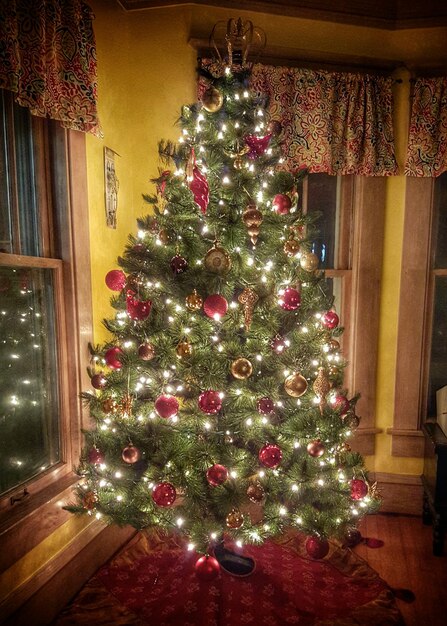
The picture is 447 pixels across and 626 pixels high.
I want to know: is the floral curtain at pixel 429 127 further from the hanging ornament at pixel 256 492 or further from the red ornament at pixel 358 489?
→ the hanging ornament at pixel 256 492

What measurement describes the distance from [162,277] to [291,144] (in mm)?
1116

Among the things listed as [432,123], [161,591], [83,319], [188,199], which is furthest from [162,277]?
[432,123]

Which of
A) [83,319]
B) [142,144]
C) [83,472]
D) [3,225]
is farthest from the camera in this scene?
[142,144]

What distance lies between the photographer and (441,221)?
7.48 feet

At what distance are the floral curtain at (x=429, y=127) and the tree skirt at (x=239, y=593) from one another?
2067 mm

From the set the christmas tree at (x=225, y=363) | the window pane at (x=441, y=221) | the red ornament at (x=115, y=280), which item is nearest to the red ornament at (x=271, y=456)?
the christmas tree at (x=225, y=363)

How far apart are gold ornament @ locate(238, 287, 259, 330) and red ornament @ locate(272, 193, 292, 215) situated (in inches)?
12.4

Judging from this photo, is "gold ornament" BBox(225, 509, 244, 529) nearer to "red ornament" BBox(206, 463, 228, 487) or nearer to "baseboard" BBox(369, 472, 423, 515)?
"red ornament" BBox(206, 463, 228, 487)

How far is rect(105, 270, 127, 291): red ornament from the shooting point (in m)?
1.61

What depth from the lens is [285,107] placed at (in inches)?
80.6

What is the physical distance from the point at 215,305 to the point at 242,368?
249 mm

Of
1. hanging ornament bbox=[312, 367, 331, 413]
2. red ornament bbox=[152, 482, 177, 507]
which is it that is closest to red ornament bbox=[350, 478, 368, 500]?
hanging ornament bbox=[312, 367, 331, 413]

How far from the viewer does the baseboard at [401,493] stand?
2312 millimetres

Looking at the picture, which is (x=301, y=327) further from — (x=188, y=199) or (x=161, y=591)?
(x=161, y=591)
